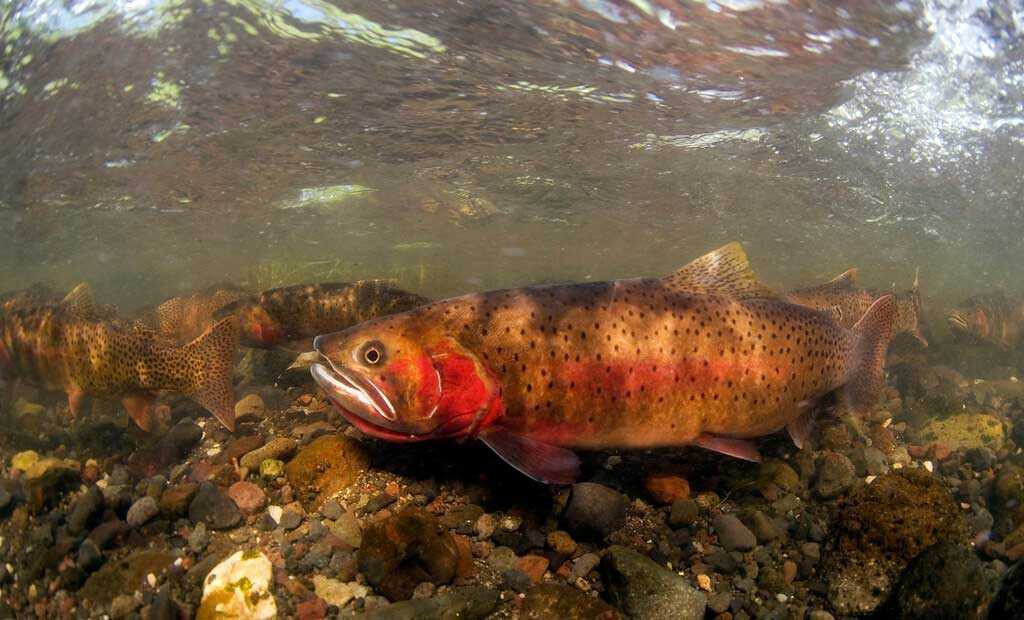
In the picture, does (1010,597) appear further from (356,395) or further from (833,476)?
(356,395)

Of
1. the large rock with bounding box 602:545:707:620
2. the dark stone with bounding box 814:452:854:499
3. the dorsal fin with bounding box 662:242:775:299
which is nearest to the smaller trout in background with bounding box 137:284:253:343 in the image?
the dorsal fin with bounding box 662:242:775:299

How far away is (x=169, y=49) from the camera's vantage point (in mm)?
10180

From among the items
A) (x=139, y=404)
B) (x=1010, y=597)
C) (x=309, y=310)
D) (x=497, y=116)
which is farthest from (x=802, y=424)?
(x=497, y=116)

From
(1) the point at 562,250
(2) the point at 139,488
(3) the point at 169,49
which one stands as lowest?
(1) the point at 562,250

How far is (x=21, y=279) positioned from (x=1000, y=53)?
91.4m

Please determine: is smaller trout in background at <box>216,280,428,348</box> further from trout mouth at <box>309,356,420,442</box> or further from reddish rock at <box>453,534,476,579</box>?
reddish rock at <box>453,534,476,579</box>

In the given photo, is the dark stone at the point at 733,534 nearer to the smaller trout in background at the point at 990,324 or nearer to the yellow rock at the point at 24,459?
the yellow rock at the point at 24,459

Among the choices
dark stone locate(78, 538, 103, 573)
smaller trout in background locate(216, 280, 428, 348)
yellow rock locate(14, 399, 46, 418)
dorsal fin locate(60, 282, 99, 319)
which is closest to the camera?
dark stone locate(78, 538, 103, 573)

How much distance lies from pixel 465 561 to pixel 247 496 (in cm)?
191

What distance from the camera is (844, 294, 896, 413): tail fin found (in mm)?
4641

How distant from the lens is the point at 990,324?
12047 mm

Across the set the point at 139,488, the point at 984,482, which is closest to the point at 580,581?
the point at 139,488

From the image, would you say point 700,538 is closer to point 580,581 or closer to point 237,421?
point 580,581

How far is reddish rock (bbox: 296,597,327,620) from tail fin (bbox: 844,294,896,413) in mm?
4688
